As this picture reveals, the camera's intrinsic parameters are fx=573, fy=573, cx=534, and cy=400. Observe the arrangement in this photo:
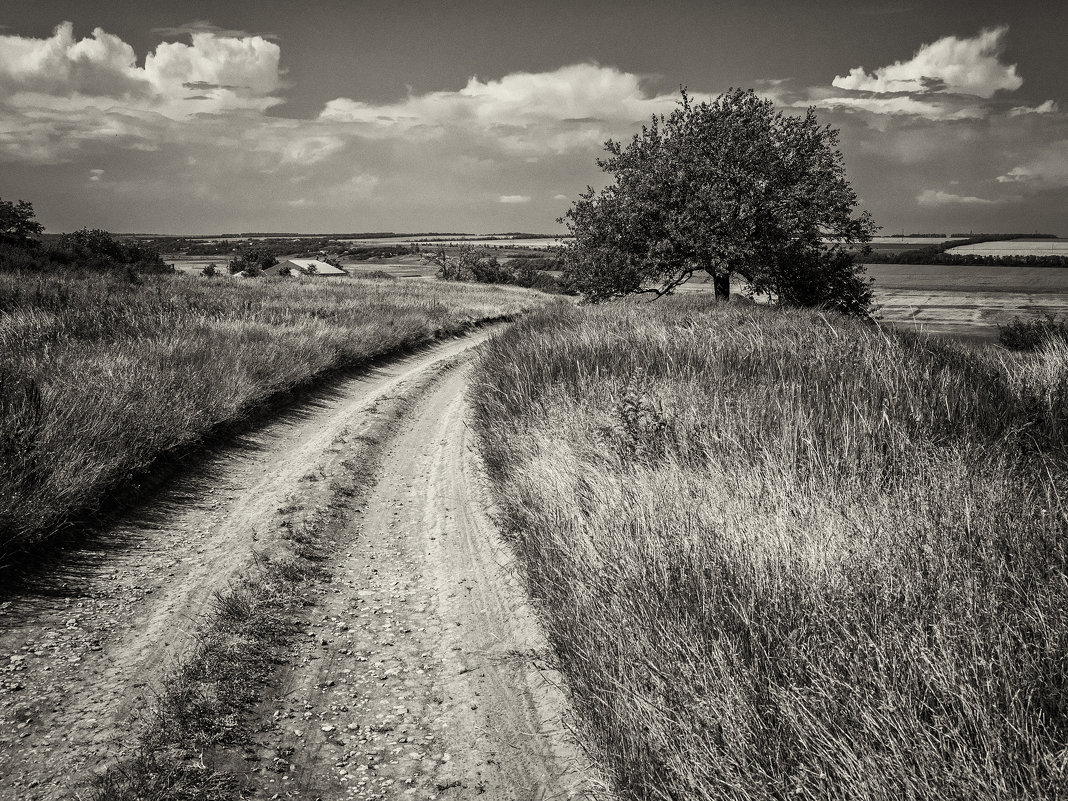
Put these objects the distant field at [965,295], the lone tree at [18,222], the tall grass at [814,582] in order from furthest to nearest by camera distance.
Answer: the distant field at [965,295] < the lone tree at [18,222] < the tall grass at [814,582]

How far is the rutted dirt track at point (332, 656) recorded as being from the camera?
117 inches

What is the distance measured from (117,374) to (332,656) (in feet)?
22.0

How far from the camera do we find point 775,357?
299 inches

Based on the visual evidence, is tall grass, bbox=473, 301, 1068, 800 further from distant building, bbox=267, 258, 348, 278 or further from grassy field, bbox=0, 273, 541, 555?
distant building, bbox=267, 258, 348, 278

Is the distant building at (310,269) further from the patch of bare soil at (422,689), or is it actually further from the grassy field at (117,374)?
the patch of bare soil at (422,689)

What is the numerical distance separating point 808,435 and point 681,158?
18151 mm

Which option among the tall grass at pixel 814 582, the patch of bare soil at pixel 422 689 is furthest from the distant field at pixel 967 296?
the patch of bare soil at pixel 422 689

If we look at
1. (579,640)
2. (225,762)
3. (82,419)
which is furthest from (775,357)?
(82,419)

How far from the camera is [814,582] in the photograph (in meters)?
2.97

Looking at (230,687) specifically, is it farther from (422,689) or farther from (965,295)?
(965,295)

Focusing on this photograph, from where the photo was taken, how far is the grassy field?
521 centimetres

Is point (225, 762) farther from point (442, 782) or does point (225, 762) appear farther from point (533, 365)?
point (533, 365)

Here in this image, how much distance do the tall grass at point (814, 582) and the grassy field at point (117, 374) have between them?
408 cm

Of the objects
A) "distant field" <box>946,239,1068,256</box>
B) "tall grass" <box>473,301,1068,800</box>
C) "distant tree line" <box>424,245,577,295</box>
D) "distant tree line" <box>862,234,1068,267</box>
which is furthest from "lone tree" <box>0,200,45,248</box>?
"distant field" <box>946,239,1068,256</box>
